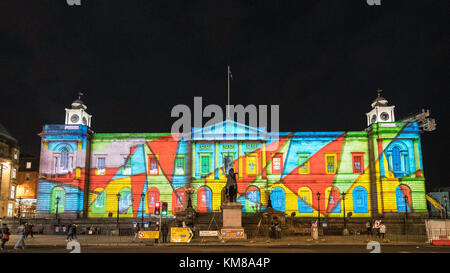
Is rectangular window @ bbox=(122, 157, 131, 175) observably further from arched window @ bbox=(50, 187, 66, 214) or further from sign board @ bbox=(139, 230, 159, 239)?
sign board @ bbox=(139, 230, 159, 239)

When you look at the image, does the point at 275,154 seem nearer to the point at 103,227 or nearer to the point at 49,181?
the point at 103,227

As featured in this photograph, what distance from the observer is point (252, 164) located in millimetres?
57156

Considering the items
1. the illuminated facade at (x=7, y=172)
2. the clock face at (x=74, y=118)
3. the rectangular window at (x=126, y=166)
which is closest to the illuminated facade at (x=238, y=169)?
the rectangular window at (x=126, y=166)

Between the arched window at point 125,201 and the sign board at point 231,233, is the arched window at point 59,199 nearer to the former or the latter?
the arched window at point 125,201

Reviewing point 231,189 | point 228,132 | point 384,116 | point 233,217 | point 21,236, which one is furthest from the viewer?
point 384,116

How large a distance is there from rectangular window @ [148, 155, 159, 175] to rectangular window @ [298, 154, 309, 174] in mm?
20310

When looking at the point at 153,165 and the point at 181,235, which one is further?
the point at 153,165

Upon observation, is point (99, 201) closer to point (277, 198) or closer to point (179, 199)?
point (179, 199)

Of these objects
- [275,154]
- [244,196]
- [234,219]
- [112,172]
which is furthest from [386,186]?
[112,172]

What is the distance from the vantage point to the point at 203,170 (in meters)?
57.0

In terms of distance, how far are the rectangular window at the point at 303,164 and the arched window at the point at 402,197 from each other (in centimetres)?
1215

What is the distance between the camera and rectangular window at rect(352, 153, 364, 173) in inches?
2283

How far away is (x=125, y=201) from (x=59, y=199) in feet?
28.5

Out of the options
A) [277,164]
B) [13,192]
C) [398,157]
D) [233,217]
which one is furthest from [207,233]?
[13,192]
